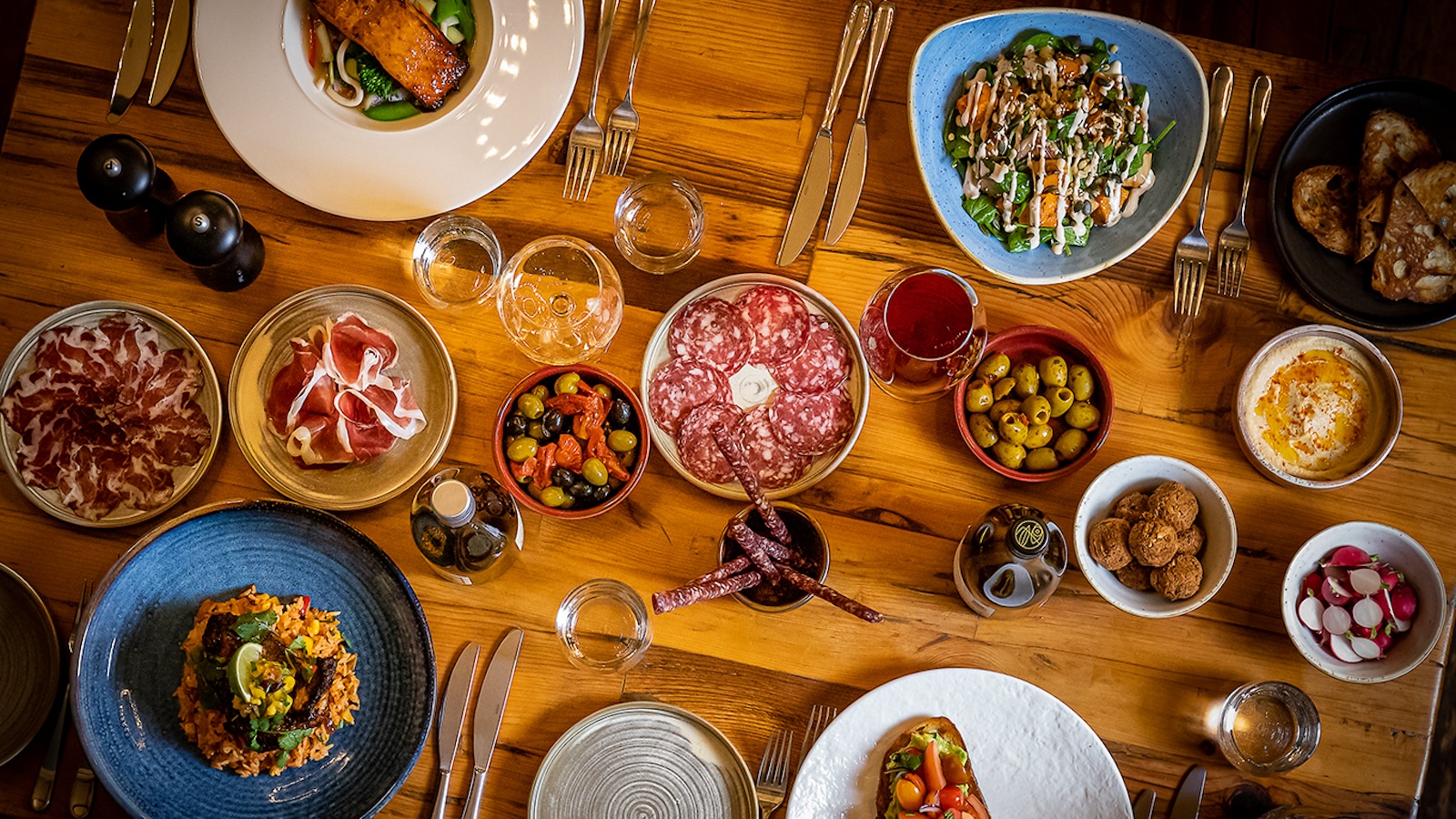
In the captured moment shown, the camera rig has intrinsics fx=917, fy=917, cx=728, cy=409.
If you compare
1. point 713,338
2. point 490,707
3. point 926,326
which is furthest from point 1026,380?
point 490,707

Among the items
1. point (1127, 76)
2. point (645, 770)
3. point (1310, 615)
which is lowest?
point (645, 770)

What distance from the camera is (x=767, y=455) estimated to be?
1744mm

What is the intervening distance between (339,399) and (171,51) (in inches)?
30.3

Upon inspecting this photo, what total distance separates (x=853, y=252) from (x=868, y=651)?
2.55 feet

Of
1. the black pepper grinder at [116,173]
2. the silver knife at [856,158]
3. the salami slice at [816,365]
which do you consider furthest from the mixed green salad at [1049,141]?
the black pepper grinder at [116,173]

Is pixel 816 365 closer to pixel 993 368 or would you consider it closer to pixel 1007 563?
pixel 993 368

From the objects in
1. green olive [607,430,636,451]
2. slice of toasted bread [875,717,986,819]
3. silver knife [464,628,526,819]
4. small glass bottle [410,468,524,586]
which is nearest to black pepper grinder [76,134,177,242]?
small glass bottle [410,468,524,586]

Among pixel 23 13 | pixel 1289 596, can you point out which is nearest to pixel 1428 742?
pixel 1289 596

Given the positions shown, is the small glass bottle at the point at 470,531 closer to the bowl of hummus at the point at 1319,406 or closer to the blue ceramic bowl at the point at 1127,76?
the blue ceramic bowl at the point at 1127,76

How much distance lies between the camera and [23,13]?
2.63 metres

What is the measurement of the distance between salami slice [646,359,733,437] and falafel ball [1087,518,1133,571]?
740mm

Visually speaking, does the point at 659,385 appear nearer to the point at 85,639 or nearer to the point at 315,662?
the point at 315,662

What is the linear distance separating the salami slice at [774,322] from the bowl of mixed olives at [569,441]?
0.26 meters

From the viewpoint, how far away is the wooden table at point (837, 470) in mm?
1748
